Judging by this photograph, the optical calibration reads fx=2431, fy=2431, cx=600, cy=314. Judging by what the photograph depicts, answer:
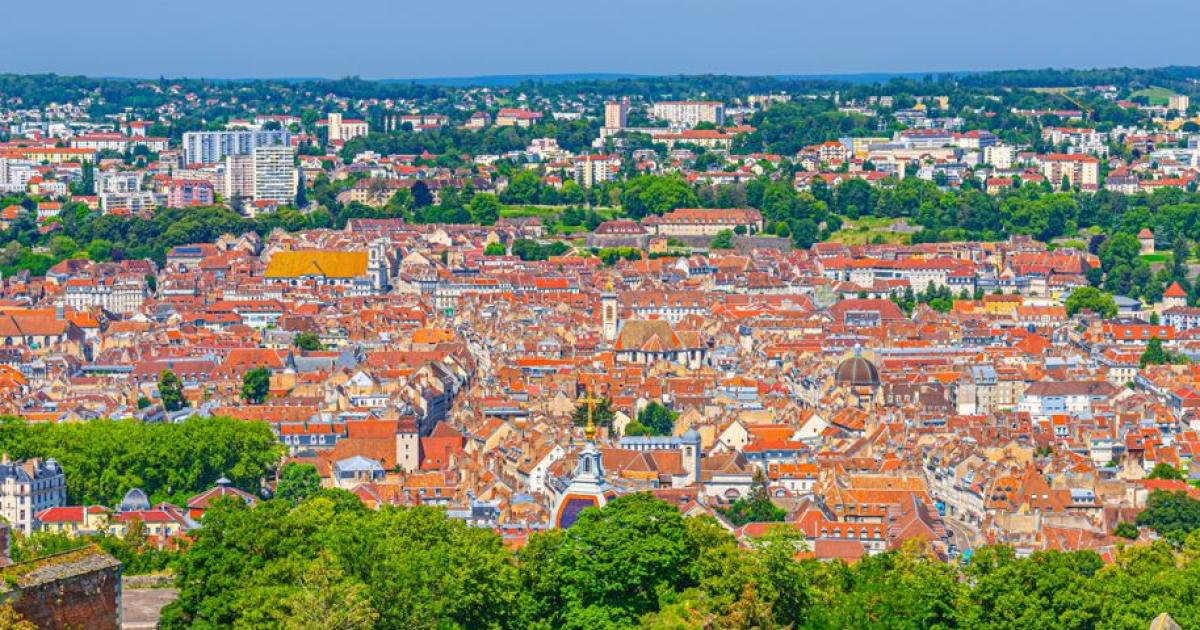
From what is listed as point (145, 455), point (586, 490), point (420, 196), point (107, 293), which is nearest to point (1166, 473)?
point (586, 490)

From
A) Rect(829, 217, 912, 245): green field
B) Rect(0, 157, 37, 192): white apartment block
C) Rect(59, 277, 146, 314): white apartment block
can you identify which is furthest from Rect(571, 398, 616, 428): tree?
Rect(0, 157, 37, 192): white apartment block

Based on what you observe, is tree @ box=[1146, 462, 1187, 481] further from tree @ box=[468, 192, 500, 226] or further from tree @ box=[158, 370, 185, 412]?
tree @ box=[468, 192, 500, 226]

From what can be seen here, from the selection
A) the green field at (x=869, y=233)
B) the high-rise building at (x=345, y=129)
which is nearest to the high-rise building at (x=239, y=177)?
the green field at (x=869, y=233)

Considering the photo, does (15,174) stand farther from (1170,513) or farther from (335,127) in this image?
(1170,513)

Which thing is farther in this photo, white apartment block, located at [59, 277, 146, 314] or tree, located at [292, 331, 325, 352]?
white apartment block, located at [59, 277, 146, 314]

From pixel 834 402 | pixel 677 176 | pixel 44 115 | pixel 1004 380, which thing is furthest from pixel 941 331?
pixel 44 115

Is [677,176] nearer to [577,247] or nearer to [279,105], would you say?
[577,247]

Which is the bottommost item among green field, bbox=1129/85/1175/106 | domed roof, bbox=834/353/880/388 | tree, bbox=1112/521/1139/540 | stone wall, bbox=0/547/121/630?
domed roof, bbox=834/353/880/388
